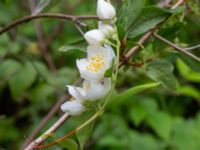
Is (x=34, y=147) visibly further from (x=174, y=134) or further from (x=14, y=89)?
(x=174, y=134)

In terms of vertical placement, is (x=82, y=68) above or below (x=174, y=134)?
above

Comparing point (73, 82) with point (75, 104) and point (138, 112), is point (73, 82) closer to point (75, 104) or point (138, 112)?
point (138, 112)

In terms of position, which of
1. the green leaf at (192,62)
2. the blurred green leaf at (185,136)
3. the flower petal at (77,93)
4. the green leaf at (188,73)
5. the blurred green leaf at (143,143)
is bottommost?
the blurred green leaf at (185,136)

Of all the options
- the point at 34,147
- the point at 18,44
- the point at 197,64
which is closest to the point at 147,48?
the point at 197,64

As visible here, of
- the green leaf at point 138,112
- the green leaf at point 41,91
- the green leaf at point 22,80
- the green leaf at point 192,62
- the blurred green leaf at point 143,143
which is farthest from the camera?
the blurred green leaf at point 143,143

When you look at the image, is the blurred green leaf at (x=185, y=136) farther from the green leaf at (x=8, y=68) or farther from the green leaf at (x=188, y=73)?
the green leaf at (x=8, y=68)

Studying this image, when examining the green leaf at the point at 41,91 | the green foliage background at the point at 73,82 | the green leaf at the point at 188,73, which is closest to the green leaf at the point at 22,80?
the green foliage background at the point at 73,82
